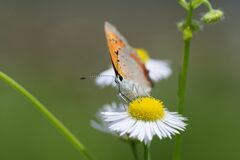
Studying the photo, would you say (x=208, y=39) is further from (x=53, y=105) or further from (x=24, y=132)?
(x=24, y=132)

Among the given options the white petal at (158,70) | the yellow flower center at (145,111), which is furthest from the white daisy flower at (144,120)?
the white petal at (158,70)

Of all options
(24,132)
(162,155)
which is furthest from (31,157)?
(162,155)

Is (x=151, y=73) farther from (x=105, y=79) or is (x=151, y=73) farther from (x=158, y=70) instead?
(x=105, y=79)

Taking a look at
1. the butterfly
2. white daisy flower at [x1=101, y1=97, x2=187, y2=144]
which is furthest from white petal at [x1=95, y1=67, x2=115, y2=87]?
white daisy flower at [x1=101, y1=97, x2=187, y2=144]

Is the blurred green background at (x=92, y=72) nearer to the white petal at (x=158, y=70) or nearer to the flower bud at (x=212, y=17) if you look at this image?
the white petal at (x=158, y=70)

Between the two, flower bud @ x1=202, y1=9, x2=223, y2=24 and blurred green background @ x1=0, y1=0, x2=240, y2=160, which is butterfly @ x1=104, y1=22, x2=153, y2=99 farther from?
blurred green background @ x1=0, y1=0, x2=240, y2=160

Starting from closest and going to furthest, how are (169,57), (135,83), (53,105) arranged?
(135,83) → (53,105) → (169,57)

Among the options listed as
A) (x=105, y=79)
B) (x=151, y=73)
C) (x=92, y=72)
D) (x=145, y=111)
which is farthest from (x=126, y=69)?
(x=92, y=72)
